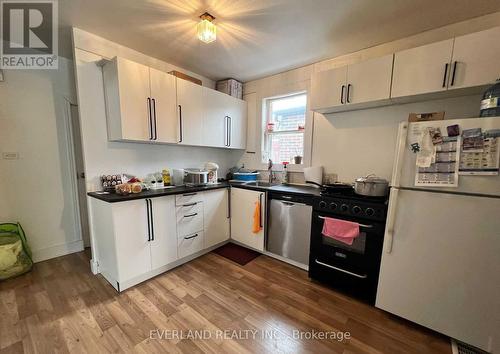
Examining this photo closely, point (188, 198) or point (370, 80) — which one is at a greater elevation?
point (370, 80)

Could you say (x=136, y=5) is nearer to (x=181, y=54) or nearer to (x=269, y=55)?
(x=181, y=54)

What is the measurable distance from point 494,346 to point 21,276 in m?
4.09

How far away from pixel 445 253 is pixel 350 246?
0.64 m

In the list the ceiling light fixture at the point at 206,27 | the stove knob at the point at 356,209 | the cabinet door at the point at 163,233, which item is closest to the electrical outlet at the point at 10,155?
the cabinet door at the point at 163,233

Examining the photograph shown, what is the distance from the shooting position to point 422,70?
167cm

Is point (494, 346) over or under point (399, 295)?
under

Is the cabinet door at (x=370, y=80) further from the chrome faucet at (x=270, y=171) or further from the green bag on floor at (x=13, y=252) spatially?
the green bag on floor at (x=13, y=252)

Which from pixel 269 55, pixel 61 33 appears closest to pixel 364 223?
pixel 269 55

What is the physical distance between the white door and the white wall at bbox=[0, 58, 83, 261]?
3638mm

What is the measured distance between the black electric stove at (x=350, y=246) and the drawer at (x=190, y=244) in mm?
1356

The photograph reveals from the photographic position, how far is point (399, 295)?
1.55 metres

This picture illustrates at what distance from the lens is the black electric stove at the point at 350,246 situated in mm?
1687

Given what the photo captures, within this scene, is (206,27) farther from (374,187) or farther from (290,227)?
(290,227)

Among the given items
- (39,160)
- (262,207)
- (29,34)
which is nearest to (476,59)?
(262,207)
